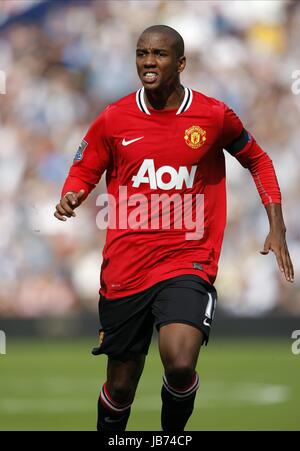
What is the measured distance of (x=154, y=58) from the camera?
656 cm

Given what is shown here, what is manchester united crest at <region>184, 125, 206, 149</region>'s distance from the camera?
6.69m

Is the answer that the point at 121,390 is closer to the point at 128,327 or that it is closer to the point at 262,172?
the point at 128,327

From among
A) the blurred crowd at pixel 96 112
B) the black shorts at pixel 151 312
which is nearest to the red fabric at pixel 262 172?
the black shorts at pixel 151 312

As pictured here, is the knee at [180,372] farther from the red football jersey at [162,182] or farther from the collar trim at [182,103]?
the collar trim at [182,103]

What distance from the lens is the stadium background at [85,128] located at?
15.1 metres

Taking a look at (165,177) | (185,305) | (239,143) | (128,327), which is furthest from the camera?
(239,143)

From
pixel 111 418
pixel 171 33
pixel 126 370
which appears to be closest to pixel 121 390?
pixel 126 370

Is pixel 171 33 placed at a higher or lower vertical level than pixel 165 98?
higher

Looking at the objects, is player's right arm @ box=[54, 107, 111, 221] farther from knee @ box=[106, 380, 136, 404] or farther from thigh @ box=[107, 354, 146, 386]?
knee @ box=[106, 380, 136, 404]

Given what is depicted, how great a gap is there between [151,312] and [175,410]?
601 mm

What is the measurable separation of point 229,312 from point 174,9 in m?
4.24

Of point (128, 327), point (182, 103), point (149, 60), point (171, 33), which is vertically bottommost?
point (128, 327)

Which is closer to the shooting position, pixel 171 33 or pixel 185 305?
pixel 185 305

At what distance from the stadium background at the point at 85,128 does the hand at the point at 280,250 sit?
26.8 ft
